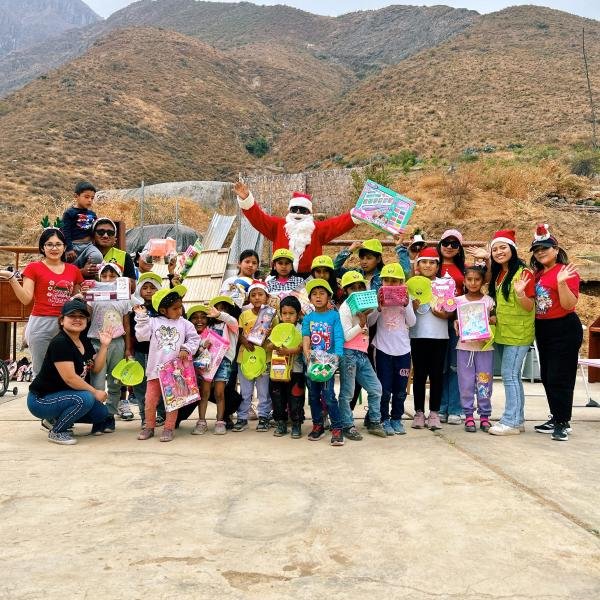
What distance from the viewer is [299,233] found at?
6.00 metres

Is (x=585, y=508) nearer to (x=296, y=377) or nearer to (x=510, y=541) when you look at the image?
(x=510, y=541)

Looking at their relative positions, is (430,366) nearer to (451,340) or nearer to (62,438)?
(451,340)

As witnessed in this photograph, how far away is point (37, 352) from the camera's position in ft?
16.9

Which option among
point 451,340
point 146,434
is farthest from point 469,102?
point 146,434

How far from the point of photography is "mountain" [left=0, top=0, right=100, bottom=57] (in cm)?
15838

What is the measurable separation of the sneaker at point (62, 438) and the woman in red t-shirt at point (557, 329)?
3.87 meters

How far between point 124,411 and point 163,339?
4.62 feet

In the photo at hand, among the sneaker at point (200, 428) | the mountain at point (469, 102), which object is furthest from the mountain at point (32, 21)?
the sneaker at point (200, 428)

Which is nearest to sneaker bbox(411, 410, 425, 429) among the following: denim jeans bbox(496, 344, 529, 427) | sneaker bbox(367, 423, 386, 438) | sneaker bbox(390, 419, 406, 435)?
sneaker bbox(390, 419, 406, 435)

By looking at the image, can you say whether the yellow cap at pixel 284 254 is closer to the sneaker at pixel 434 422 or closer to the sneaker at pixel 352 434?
the sneaker at pixel 352 434

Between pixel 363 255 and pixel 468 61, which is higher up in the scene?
pixel 468 61

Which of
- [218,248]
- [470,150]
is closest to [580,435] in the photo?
[218,248]

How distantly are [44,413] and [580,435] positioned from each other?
14.6ft

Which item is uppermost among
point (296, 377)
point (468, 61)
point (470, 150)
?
point (468, 61)
